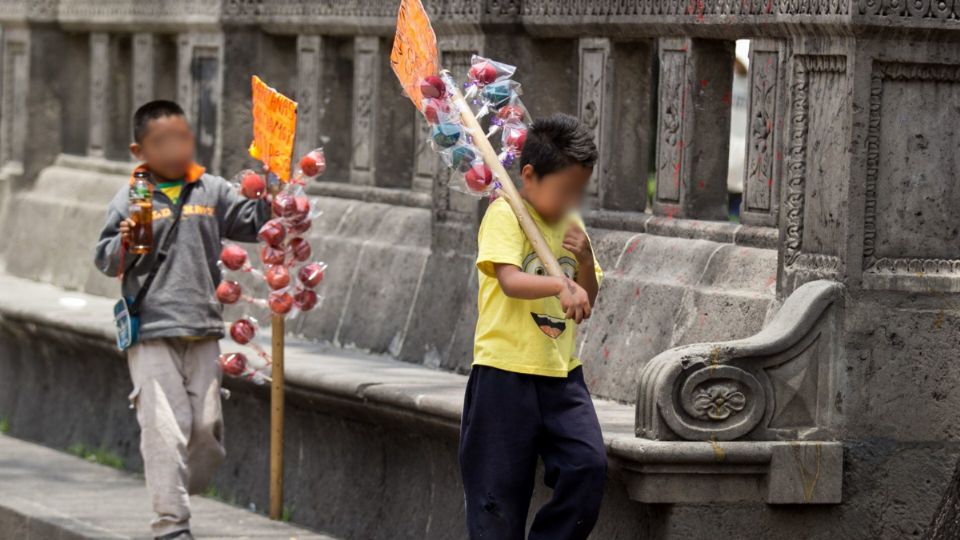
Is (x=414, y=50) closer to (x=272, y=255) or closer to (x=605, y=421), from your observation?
(x=605, y=421)

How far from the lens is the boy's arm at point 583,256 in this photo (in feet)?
23.5

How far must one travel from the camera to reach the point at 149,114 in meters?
9.20

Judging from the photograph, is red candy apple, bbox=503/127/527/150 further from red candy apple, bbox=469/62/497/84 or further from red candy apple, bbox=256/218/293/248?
red candy apple, bbox=256/218/293/248

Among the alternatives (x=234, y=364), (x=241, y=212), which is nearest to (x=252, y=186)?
(x=241, y=212)

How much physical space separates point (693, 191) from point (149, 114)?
2047mm

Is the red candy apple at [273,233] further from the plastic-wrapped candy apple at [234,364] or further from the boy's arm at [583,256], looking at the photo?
the boy's arm at [583,256]

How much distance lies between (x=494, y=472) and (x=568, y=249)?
2.27ft

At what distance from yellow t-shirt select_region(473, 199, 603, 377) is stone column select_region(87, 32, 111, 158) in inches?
274

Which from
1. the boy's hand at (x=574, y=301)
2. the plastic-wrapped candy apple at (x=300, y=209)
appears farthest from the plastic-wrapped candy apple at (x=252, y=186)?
the boy's hand at (x=574, y=301)

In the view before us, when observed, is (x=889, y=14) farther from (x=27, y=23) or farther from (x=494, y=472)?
(x=27, y=23)

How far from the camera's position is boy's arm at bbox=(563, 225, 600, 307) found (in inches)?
282

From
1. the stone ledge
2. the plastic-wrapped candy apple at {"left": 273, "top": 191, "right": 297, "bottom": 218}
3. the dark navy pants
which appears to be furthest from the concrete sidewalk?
the dark navy pants

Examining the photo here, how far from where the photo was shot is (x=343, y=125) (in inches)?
467

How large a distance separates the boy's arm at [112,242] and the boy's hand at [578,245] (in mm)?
2428
